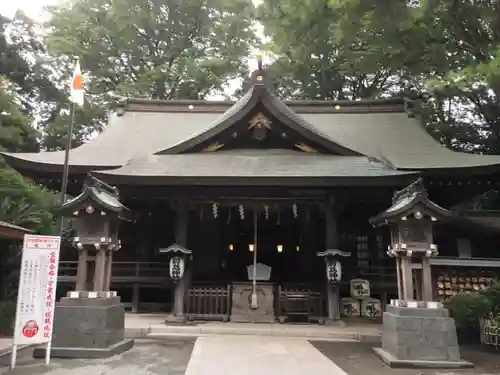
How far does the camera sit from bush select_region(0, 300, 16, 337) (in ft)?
32.2

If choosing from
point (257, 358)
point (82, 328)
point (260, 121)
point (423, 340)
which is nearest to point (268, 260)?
point (260, 121)

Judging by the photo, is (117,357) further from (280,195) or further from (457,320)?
(457,320)

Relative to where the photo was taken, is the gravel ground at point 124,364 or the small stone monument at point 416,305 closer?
the gravel ground at point 124,364

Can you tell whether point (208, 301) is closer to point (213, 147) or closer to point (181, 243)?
point (181, 243)

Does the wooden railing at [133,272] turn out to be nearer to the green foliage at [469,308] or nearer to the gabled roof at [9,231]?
the gabled roof at [9,231]

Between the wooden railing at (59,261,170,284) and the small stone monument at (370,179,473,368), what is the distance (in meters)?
6.89

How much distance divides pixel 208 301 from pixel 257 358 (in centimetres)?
454

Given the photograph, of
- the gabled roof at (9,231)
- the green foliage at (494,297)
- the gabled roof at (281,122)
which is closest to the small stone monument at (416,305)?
the green foliage at (494,297)

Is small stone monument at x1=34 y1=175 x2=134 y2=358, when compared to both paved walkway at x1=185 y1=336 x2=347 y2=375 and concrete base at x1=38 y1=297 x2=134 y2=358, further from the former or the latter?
paved walkway at x1=185 y1=336 x2=347 y2=375

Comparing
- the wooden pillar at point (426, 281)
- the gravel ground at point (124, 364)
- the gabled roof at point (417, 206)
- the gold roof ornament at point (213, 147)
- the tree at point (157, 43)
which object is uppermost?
the tree at point (157, 43)

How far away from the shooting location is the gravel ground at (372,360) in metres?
6.77

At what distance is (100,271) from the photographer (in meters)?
8.17

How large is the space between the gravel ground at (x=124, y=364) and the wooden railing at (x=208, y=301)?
10.6 feet

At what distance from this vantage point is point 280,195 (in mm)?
12180
